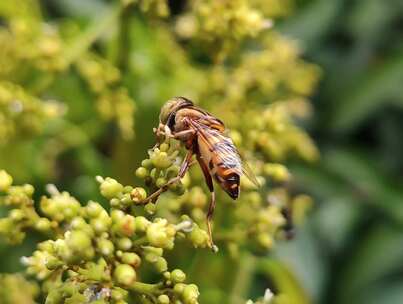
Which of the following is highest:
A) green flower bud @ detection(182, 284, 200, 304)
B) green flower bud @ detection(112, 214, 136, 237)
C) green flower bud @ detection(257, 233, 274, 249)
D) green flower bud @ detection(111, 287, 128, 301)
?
green flower bud @ detection(257, 233, 274, 249)

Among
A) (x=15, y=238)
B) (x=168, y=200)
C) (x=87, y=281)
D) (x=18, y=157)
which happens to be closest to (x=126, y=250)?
(x=87, y=281)

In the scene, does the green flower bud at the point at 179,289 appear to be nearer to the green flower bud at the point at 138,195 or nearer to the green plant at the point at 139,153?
the green plant at the point at 139,153

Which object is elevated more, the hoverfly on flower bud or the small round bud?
the hoverfly on flower bud

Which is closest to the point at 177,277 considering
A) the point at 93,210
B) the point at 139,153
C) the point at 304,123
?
the point at 93,210

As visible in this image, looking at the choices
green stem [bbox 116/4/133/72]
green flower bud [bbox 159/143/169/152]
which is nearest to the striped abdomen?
green flower bud [bbox 159/143/169/152]

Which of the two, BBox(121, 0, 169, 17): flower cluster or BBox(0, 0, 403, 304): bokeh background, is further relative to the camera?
BBox(0, 0, 403, 304): bokeh background

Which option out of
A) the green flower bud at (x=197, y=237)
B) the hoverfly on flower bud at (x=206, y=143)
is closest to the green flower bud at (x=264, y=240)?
the hoverfly on flower bud at (x=206, y=143)

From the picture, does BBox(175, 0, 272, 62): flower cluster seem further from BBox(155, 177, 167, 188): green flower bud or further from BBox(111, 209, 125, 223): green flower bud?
BBox(111, 209, 125, 223): green flower bud
